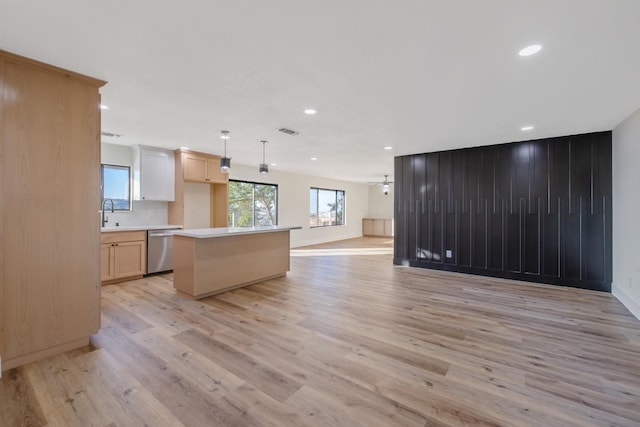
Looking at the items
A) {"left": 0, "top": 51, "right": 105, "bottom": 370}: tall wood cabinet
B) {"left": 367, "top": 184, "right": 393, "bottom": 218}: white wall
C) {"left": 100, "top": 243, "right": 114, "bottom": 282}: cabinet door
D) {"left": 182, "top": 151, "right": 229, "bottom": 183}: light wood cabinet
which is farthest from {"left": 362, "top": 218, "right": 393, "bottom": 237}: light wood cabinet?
{"left": 0, "top": 51, "right": 105, "bottom": 370}: tall wood cabinet

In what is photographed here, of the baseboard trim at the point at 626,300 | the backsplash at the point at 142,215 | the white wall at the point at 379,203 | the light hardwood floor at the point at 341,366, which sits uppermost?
the white wall at the point at 379,203

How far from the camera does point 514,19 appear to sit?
1.76 meters

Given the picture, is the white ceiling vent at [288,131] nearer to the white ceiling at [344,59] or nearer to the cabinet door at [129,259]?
the white ceiling at [344,59]

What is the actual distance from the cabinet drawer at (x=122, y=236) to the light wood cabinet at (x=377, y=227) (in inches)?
360

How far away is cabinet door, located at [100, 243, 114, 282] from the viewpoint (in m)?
4.45

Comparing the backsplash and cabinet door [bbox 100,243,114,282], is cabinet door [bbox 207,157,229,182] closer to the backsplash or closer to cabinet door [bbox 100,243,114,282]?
the backsplash

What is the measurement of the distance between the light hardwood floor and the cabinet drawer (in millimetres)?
1102

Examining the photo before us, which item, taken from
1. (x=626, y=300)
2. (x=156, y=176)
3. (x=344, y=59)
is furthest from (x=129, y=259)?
(x=626, y=300)

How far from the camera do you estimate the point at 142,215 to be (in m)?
5.53

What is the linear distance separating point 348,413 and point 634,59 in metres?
3.33

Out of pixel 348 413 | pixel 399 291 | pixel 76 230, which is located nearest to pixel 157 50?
pixel 76 230

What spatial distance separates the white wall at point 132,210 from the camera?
5.11 metres

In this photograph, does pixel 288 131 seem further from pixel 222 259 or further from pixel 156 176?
pixel 156 176

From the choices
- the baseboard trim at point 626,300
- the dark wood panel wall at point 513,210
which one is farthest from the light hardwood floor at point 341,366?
the dark wood panel wall at point 513,210
